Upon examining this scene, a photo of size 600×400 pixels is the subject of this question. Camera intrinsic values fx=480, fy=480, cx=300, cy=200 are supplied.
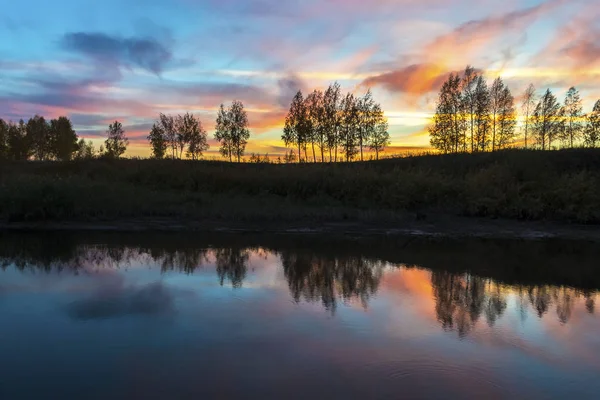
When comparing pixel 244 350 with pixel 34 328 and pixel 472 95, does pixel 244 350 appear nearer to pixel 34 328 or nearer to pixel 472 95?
pixel 34 328

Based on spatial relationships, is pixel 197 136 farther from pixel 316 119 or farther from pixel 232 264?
pixel 232 264

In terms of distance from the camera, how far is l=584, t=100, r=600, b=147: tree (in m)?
50.4

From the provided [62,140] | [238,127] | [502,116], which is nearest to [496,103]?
[502,116]

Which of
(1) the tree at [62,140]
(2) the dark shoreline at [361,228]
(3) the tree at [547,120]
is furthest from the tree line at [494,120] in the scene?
(1) the tree at [62,140]

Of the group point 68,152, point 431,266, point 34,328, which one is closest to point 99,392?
point 34,328

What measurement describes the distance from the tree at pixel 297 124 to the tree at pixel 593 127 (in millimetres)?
29689

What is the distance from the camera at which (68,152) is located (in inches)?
3223

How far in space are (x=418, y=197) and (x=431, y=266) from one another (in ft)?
41.9

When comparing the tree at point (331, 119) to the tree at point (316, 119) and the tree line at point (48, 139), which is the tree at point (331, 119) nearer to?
the tree at point (316, 119)

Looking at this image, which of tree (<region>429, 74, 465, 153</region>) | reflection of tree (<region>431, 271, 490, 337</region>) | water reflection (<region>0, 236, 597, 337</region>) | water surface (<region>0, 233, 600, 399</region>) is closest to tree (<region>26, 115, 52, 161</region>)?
tree (<region>429, 74, 465, 153</region>)

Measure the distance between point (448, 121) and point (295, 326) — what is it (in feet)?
153

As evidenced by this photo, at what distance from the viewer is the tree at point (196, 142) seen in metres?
66.1

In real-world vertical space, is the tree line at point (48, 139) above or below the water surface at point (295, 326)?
above

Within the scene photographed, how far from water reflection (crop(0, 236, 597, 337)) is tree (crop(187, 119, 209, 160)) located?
167ft
